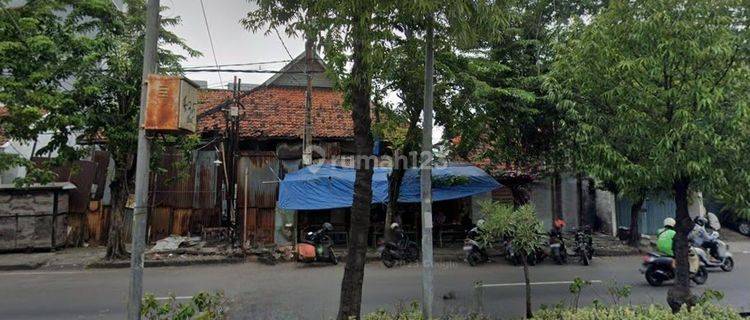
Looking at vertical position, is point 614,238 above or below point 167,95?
below

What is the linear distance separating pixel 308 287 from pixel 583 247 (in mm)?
7729

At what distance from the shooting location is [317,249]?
41.4ft

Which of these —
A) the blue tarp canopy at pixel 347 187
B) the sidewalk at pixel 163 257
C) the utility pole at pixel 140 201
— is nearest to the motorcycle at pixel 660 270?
the sidewalk at pixel 163 257

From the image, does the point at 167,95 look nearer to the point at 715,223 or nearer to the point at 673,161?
the point at 673,161


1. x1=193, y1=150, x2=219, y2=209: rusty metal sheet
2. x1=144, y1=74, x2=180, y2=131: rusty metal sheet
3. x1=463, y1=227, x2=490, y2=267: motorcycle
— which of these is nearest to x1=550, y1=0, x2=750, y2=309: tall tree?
x1=144, y1=74, x2=180, y2=131: rusty metal sheet

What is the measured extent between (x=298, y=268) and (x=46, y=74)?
6.99 meters

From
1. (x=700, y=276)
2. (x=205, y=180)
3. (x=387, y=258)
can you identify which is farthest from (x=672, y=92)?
(x=205, y=180)

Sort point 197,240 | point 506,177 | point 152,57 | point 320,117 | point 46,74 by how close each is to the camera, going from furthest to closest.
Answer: point 320,117
point 506,177
point 197,240
point 46,74
point 152,57

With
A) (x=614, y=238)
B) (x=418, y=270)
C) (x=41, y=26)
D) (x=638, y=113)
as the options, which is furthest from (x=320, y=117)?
(x=638, y=113)

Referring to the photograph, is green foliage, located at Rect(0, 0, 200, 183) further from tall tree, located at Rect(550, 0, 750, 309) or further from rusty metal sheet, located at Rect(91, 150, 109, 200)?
tall tree, located at Rect(550, 0, 750, 309)

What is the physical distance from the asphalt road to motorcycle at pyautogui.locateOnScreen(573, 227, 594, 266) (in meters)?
0.26

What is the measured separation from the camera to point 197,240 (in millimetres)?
15156

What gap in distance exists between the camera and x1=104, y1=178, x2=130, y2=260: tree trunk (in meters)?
12.8

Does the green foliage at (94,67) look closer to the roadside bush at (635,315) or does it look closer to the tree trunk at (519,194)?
the roadside bush at (635,315)
